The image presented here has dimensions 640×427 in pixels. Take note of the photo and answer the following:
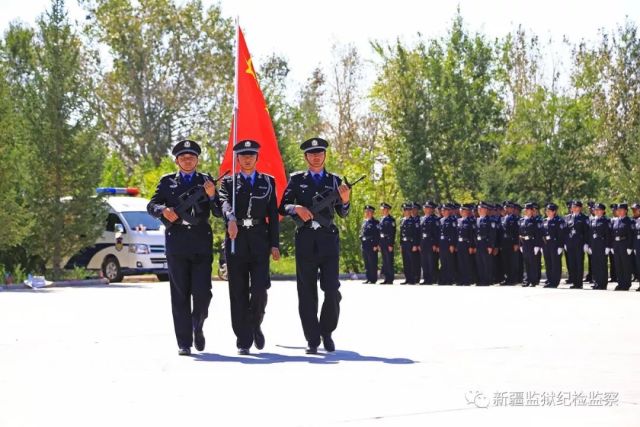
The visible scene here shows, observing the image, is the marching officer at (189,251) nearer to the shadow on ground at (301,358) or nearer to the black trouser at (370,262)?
the shadow on ground at (301,358)

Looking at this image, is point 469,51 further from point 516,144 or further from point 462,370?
point 462,370

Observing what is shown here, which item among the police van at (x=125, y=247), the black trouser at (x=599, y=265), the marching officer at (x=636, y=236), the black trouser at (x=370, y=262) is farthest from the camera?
the police van at (x=125, y=247)

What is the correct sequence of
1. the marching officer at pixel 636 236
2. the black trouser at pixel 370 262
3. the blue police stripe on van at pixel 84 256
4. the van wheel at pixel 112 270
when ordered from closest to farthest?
the marching officer at pixel 636 236
the black trouser at pixel 370 262
the van wheel at pixel 112 270
the blue police stripe on van at pixel 84 256

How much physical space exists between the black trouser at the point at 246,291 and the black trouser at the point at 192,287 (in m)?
0.25

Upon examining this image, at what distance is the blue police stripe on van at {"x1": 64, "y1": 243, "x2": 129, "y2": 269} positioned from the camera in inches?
1330

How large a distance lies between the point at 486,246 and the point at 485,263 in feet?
1.22

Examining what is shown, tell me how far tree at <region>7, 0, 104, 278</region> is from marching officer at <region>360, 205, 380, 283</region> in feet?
21.2

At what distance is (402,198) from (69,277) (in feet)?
42.3

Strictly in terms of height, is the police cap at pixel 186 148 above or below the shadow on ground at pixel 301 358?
above

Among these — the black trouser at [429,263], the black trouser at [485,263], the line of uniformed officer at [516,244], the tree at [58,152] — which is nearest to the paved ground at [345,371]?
the line of uniformed officer at [516,244]

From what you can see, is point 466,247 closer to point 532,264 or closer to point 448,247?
point 448,247

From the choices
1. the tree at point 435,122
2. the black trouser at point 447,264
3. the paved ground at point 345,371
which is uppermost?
the tree at point 435,122

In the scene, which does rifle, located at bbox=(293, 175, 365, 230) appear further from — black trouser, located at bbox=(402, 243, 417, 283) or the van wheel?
the van wheel

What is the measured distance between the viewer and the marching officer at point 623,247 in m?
26.2
